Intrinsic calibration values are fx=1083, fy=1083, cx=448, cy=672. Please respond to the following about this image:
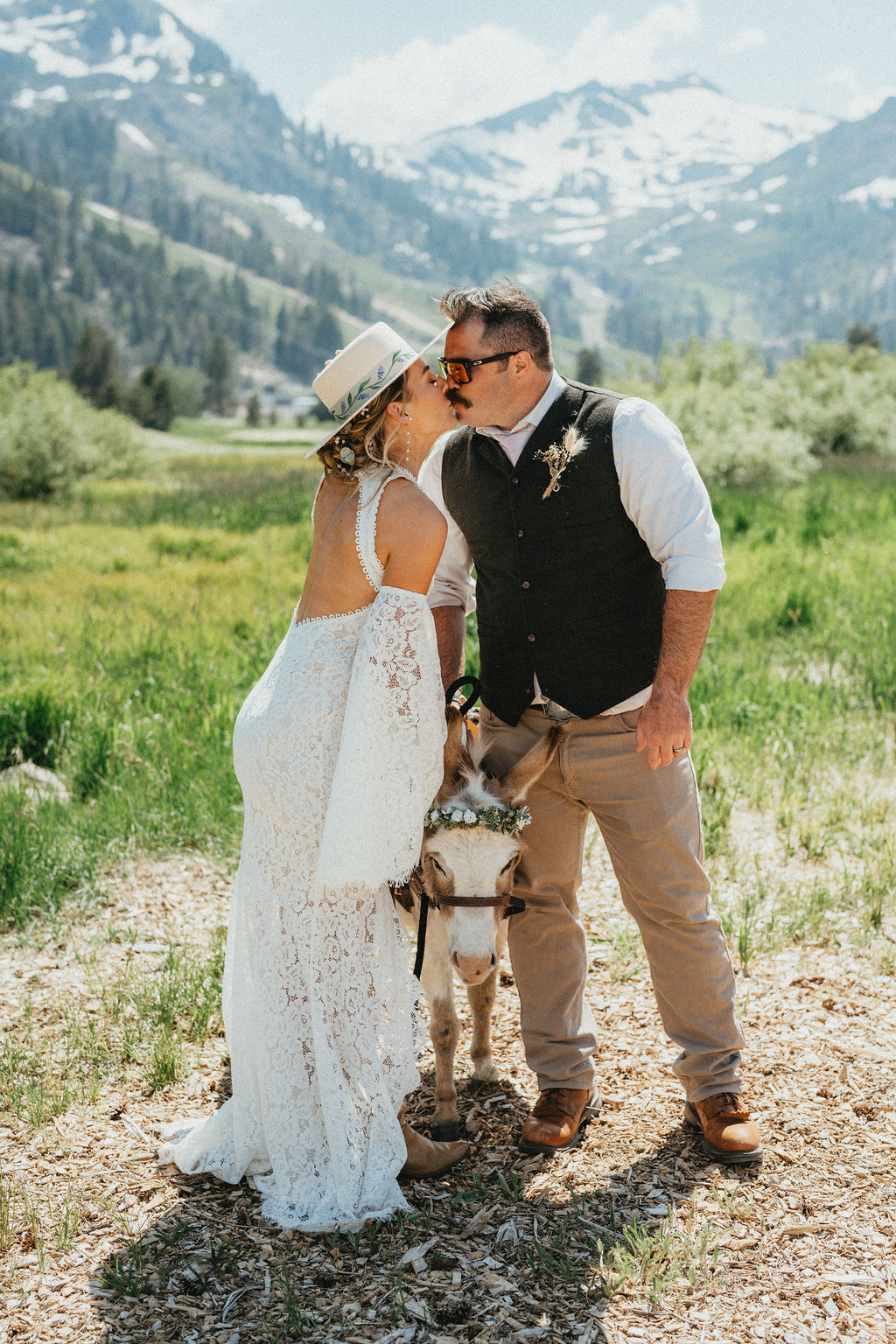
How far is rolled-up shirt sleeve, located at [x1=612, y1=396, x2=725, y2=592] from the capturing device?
11.2 ft

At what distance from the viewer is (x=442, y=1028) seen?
12.7ft

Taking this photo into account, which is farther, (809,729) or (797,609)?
(797,609)

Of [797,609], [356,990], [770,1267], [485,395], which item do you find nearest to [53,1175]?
[356,990]

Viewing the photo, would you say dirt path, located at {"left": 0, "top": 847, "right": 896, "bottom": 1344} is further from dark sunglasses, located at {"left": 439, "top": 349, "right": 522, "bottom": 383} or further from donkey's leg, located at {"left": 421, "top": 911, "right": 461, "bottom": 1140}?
dark sunglasses, located at {"left": 439, "top": 349, "right": 522, "bottom": 383}

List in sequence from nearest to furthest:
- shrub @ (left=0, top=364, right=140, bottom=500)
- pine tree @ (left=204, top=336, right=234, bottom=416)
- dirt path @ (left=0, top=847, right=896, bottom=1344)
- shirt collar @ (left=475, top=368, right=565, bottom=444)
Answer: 1. dirt path @ (left=0, top=847, right=896, bottom=1344)
2. shirt collar @ (left=475, top=368, right=565, bottom=444)
3. shrub @ (left=0, top=364, right=140, bottom=500)
4. pine tree @ (left=204, top=336, right=234, bottom=416)

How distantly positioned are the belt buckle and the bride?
0.55 meters

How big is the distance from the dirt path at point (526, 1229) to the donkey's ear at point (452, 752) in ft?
4.19

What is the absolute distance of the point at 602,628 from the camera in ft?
12.1

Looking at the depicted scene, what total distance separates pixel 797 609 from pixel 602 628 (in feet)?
25.4

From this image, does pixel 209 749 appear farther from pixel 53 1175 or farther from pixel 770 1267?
pixel 770 1267

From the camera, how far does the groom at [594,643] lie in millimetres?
3496

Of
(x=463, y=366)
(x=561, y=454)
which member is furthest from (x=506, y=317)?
(x=561, y=454)

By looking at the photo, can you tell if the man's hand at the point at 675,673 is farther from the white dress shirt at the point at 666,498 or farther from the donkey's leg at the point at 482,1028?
the donkey's leg at the point at 482,1028

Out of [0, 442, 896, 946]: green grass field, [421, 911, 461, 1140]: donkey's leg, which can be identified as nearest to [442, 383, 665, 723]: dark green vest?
[421, 911, 461, 1140]: donkey's leg
